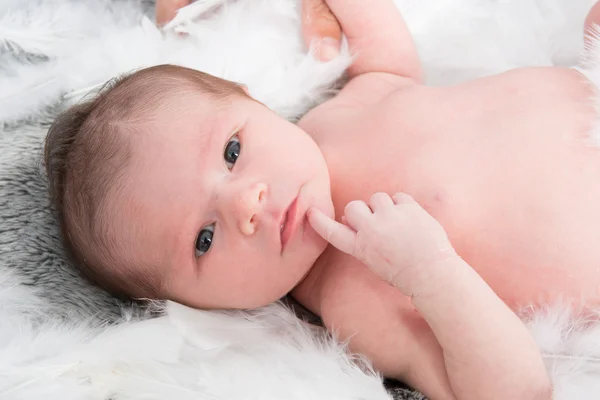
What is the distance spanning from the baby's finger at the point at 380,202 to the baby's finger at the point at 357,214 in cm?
1

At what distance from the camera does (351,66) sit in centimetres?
170

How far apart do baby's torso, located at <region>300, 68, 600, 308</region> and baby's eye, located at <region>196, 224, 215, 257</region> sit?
10.3 inches

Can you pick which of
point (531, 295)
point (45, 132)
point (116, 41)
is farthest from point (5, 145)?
point (531, 295)

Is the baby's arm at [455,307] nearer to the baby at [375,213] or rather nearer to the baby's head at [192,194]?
the baby at [375,213]

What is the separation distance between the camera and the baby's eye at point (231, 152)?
125 cm

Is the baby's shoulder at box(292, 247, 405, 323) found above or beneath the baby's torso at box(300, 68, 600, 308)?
beneath

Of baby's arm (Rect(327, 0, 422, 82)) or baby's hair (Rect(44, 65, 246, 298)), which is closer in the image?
baby's hair (Rect(44, 65, 246, 298))

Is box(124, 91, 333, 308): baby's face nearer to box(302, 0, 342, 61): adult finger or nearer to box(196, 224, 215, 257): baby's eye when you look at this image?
box(196, 224, 215, 257): baby's eye

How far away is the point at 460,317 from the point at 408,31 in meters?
0.86

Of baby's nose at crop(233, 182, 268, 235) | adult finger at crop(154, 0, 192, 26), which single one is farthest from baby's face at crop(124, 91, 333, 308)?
adult finger at crop(154, 0, 192, 26)

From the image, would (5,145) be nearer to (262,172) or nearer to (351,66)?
(262,172)

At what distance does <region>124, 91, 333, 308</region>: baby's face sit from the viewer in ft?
3.96

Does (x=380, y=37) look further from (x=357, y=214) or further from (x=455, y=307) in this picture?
(x=455, y=307)

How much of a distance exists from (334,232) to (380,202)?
102 mm
